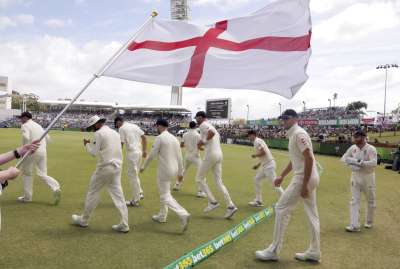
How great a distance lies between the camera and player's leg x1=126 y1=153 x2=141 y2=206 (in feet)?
28.4

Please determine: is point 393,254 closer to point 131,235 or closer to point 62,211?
point 131,235

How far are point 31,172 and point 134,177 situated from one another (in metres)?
2.29

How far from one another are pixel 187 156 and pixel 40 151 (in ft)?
14.3

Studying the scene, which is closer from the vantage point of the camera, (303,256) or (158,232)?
(303,256)

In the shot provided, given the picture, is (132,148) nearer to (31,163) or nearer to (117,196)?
(31,163)

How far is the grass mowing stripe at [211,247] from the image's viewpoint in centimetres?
466

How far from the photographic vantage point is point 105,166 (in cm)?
636

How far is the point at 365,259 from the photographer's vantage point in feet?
18.6

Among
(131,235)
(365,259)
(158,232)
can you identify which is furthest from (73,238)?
(365,259)

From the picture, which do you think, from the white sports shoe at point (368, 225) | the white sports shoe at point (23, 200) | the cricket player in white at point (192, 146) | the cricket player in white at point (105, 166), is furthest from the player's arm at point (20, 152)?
the cricket player in white at point (192, 146)

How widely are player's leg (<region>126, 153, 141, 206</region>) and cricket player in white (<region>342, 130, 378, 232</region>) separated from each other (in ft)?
15.2

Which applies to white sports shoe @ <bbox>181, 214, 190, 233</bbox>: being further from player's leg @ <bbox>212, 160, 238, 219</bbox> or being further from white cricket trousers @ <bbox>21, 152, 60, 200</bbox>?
white cricket trousers @ <bbox>21, 152, 60, 200</bbox>

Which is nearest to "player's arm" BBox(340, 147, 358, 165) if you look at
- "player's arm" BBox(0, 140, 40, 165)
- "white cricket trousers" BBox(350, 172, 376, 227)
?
"white cricket trousers" BBox(350, 172, 376, 227)

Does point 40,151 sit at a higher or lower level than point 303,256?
higher
